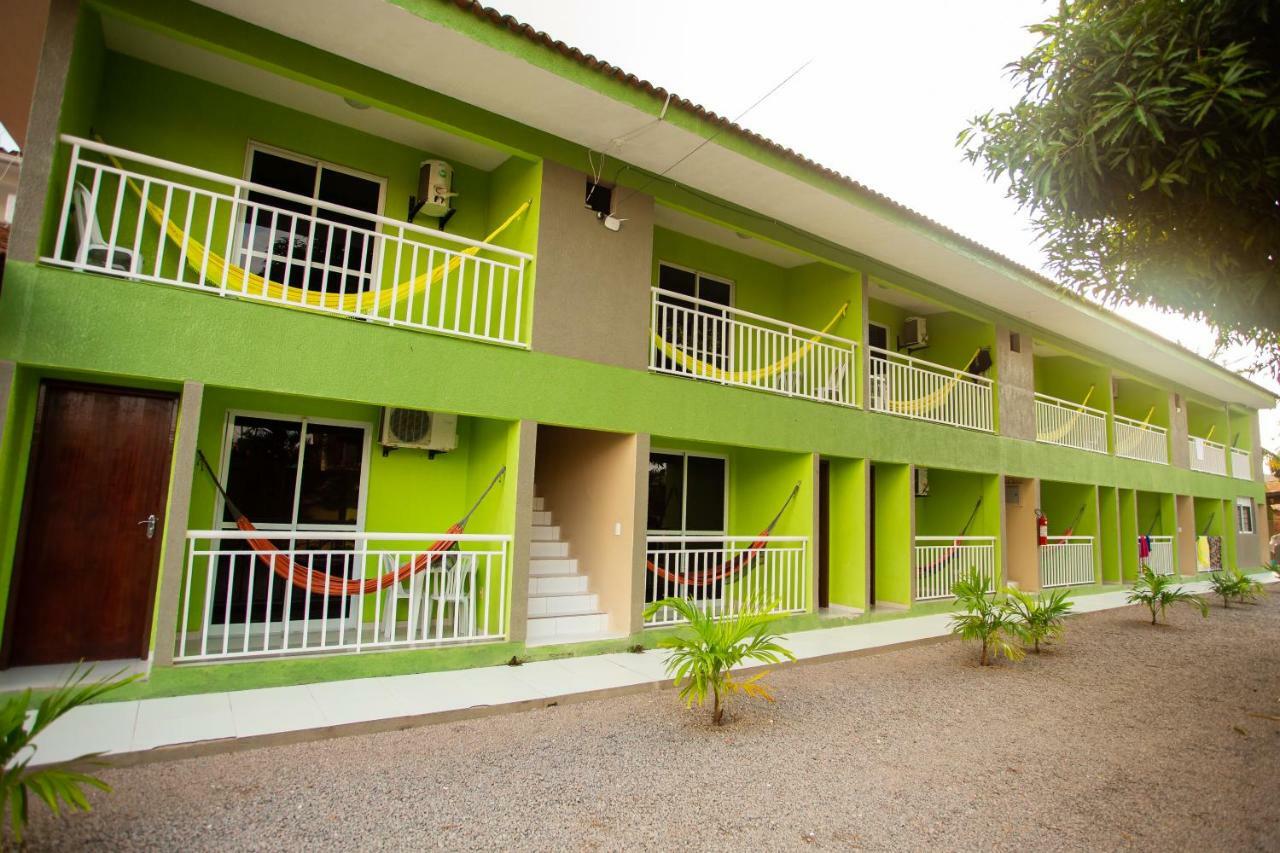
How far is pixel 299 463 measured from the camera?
700 centimetres

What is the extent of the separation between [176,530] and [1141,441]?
62.4ft

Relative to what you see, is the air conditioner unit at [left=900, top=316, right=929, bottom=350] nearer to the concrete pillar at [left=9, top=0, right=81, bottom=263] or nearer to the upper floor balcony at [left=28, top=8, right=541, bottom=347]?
the upper floor balcony at [left=28, top=8, right=541, bottom=347]

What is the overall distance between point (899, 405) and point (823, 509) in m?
1.99

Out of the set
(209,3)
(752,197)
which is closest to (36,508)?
(209,3)

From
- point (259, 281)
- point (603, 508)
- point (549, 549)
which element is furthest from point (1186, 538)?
point (259, 281)

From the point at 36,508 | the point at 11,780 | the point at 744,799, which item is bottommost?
the point at 744,799

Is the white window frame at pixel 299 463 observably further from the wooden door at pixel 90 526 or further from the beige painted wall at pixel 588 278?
the beige painted wall at pixel 588 278

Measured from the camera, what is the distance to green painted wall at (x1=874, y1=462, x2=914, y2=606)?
10305mm

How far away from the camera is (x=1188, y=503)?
719 inches

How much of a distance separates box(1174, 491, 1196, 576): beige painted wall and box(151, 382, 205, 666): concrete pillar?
21.3m

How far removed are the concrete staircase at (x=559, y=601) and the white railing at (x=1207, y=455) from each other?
1826 centimetres

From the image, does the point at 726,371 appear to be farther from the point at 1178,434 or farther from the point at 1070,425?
the point at 1178,434

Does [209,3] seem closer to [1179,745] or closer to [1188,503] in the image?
[1179,745]

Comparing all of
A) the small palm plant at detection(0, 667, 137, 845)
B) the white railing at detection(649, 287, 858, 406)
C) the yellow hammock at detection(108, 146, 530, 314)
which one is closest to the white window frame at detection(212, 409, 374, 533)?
the yellow hammock at detection(108, 146, 530, 314)
